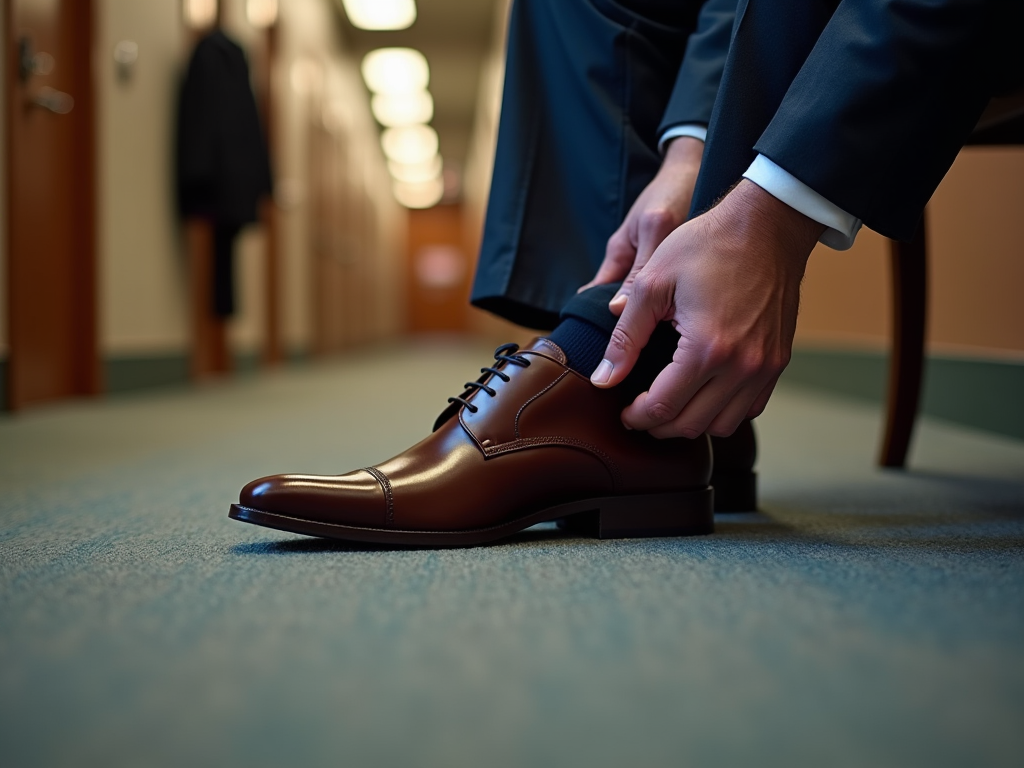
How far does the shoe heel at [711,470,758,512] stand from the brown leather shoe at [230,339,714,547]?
124 millimetres

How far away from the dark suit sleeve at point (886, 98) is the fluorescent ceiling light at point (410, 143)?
383 inches

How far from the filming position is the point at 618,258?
833 millimetres

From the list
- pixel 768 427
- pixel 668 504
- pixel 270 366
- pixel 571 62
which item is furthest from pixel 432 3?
pixel 668 504

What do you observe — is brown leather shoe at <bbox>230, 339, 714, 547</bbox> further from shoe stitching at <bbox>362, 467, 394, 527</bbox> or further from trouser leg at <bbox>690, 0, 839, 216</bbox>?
trouser leg at <bbox>690, 0, 839, 216</bbox>

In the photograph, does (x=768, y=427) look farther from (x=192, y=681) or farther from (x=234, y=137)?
(x=234, y=137)

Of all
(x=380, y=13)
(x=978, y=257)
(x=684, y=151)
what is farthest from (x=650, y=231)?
(x=380, y=13)

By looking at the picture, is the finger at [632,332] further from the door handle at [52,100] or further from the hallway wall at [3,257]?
the door handle at [52,100]

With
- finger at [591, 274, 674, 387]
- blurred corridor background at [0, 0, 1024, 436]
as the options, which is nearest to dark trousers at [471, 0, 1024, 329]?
finger at [591, 274, 674, 387]

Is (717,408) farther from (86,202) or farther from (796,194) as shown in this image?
(86,202)

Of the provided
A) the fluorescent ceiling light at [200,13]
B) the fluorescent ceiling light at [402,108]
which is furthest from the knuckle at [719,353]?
the fluorescent ceiling light at [402,108]

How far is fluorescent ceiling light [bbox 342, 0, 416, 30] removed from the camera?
233 inches

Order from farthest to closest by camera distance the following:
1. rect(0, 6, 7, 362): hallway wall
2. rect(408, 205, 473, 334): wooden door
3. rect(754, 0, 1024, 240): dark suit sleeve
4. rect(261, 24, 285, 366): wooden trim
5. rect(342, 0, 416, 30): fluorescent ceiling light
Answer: rect(408, 205, 473, 334): wooden door
rect(342, 0, 416, 30): fluorescent ceiling light
rect(261, 24, 285, 366): wooden trim
rect(0, 6, 7, 362): hallway wall
rect(754, 0, 1024, 240): dark suit sleeve

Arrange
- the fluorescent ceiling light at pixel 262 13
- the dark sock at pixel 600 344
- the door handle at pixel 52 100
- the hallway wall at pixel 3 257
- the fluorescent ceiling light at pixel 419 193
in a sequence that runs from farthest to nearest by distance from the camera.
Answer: the fluorescent ceiling light at pixel 419 193 → the fluorescent ceiling light at pixel 262 13 → the door handle at pixel 52 100 → the hallway wall at pixel 3 257 → the dark sock at pixel 600 344

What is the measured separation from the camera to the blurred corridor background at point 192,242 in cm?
172
